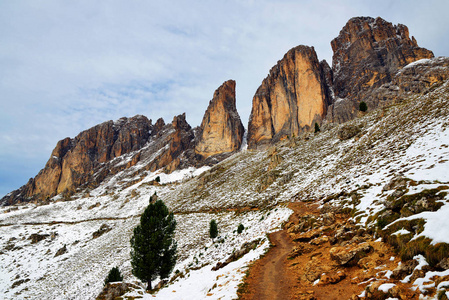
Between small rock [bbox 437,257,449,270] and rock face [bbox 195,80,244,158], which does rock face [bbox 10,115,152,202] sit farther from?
small rock [bbox 437,257,449,270]

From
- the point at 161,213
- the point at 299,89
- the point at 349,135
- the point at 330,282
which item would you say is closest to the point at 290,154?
the point at 349,135

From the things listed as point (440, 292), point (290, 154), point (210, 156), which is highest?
point (210, 156)

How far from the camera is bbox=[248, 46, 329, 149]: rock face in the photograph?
113188 millimetres

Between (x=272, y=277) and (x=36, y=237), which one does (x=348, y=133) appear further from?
(x=36, y=237)

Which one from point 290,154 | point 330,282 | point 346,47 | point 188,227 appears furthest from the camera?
point 346,47

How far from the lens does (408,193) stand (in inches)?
402

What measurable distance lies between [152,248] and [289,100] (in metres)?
120

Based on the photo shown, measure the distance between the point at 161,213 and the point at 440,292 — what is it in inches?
768

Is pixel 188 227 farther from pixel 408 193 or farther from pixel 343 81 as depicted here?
pixel 343 81

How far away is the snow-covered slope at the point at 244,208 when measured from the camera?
1288 cm

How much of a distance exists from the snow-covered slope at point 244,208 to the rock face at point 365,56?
68.2 meters

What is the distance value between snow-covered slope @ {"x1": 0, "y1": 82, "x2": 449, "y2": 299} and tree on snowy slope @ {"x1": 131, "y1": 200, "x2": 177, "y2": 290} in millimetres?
2100

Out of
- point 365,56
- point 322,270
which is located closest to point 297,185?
point 322,270

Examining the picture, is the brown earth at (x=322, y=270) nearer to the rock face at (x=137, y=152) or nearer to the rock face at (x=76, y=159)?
the rock face at (x=137, y=152)
